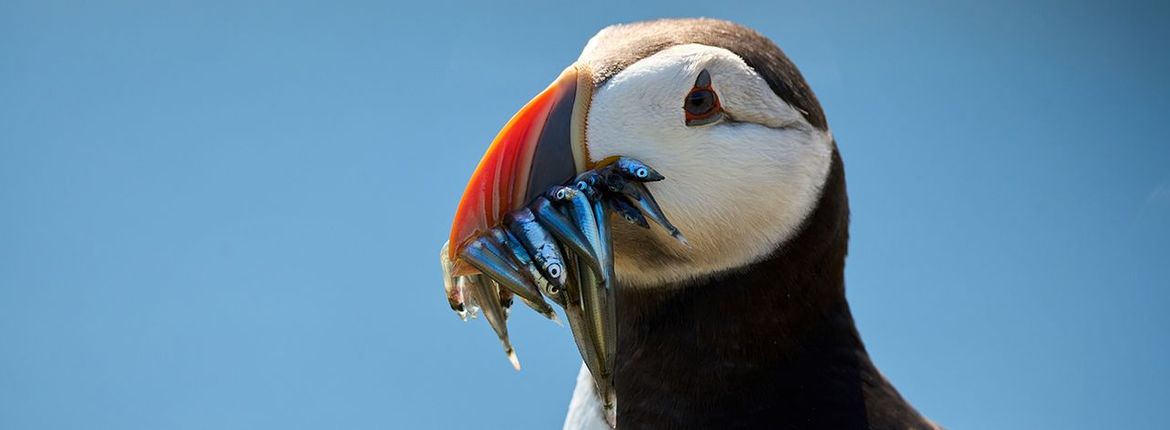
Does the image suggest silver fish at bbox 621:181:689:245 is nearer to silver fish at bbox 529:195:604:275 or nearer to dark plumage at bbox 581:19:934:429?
silver fish at bbox 529:195:604:275

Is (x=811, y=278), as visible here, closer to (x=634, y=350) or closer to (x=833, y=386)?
(x=833, y=386)

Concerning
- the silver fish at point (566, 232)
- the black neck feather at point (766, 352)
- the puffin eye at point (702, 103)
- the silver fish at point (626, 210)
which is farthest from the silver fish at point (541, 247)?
the black neck feather at point (766, 352)

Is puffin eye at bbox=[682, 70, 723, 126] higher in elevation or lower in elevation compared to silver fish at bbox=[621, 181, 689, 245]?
higher

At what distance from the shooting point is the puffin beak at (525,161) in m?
2.73

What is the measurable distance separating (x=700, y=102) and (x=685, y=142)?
11cm

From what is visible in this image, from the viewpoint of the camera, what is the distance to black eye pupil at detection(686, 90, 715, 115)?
9.39 feet

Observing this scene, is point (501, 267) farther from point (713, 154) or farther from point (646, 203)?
point (713, 154)

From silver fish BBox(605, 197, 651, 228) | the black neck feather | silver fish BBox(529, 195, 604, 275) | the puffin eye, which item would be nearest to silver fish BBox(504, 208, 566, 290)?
silver fish BBox(529, 195, 604, 275)

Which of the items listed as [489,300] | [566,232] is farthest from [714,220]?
[489,300]

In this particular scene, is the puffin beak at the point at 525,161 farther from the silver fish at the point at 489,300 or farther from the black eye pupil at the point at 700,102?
the black eye pupil at the point at 700,102

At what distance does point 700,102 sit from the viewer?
113 inches

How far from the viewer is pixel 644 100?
285cm

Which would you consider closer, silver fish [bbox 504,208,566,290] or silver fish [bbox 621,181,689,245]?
silver fish [bbox 504,208,566,290]

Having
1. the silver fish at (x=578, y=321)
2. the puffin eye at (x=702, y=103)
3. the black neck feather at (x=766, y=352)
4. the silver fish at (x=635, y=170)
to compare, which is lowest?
the black neck feather at (x=766, y=352)
